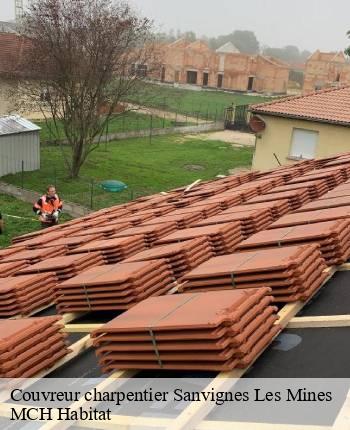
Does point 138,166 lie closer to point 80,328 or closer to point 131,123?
point 131,123

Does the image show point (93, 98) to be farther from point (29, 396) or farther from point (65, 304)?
point (29, 396)

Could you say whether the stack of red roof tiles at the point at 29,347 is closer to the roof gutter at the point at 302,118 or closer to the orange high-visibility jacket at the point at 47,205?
the orange high-visibility jacket at the point at 47,205

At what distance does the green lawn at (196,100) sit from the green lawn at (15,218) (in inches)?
577

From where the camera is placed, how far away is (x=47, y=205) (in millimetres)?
14930

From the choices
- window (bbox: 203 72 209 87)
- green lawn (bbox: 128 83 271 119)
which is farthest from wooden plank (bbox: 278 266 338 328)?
window (bbox: 203 72 209 87)

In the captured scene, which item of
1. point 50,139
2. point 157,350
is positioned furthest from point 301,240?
point 50,139

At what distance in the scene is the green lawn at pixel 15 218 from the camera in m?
18.2

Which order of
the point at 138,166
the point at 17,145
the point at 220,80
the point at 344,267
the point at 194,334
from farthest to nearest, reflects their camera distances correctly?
the point at 220,80
the point at 138,166
the point at 17,145
the point at 344,267
the point at 194,334

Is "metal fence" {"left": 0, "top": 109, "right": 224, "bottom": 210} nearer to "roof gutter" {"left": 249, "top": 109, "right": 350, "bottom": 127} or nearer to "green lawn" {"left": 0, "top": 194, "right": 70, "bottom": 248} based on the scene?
"green lawn" {"left": 0, "top": 194, "right": 70, "bottom": 248}

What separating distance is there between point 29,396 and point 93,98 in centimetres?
2334

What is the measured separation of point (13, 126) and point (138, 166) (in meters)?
8.42

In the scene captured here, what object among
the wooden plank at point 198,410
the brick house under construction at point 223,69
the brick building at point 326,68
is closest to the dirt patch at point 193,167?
the wooden plank at point 198,410

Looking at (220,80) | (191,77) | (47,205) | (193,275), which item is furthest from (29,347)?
(191,77)

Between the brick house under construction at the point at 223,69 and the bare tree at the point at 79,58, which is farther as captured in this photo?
the brick house under construction at the point at 223,69
